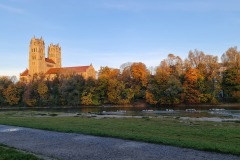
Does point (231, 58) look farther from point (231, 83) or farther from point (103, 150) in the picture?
point (103, 150)

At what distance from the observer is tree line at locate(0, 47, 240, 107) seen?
82.1 meters

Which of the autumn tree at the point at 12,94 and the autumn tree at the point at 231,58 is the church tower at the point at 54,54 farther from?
the autumn tree at the point at 231,58

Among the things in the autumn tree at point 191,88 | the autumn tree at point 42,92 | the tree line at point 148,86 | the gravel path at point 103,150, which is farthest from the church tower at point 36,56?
the gravel path at point 103,150

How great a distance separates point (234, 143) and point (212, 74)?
7400 centimetres

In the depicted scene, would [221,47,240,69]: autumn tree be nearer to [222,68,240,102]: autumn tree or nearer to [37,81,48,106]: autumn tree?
[222,68,240,102]: autumn tree

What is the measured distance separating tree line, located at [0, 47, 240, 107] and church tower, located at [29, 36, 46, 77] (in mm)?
51962

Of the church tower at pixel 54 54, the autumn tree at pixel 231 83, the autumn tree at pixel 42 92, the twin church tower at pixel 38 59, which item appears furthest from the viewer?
the church tower at pixel 54 54

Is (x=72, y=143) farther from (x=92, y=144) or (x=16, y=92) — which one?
(x=16, y=92)

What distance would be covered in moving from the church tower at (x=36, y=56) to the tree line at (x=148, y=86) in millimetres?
51962

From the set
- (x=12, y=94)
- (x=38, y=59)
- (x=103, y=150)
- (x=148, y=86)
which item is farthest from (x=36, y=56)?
(x=103, y=150)

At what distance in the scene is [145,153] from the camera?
1217 centimetres

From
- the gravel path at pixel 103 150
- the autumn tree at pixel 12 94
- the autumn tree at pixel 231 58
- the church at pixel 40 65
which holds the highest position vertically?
the church at pixel 40 65

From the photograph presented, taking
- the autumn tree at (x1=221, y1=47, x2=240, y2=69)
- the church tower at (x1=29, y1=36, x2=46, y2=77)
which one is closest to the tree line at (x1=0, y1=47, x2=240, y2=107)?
the autumn tree at (x1=221, y1=47, x2=240, y2=69)

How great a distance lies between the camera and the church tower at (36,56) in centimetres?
16338
